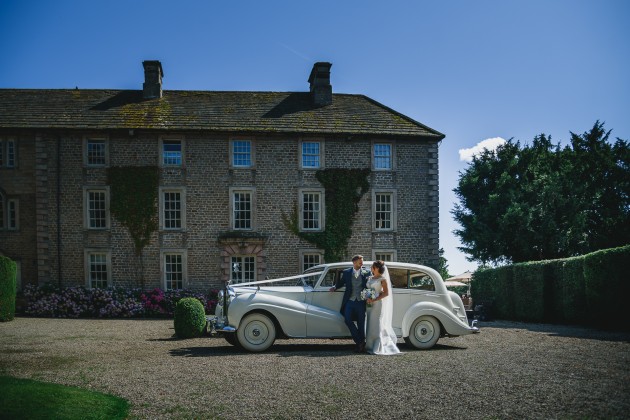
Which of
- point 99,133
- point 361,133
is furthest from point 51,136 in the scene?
point 361,133

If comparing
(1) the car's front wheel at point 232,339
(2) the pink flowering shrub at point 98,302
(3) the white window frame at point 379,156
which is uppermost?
(3) the white window frame at point 379,156

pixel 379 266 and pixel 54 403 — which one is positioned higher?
pixel 379 266

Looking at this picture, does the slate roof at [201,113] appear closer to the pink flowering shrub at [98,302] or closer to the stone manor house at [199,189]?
the stone manor house at [199,189]

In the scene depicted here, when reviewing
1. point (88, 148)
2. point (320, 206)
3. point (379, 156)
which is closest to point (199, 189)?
point (88, 148)

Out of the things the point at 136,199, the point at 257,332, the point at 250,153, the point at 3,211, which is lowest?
the point at 257,332

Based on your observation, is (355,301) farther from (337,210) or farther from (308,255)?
(337,210)

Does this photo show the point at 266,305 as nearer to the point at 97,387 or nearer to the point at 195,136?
the point at 97,387

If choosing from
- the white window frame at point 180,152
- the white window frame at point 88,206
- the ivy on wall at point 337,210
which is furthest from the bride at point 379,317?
the white window frame at point 88,206

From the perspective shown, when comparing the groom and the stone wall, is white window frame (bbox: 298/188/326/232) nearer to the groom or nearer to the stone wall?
the stone wall

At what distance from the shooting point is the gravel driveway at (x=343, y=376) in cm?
640

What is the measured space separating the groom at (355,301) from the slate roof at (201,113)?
14714 mm

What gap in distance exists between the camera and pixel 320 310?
38.5ft

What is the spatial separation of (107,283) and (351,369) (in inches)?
726

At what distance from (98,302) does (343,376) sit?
58.3 feet
